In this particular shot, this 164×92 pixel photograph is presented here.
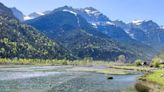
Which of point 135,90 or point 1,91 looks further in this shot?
point 135,90

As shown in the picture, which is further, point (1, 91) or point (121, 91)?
point (121, 91)

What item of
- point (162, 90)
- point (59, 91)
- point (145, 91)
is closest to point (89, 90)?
point (59, 91)

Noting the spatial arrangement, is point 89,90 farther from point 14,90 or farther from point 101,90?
point 14,90

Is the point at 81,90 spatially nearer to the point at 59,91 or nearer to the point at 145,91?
the point at 59,91

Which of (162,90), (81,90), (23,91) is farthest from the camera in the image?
(81,90)

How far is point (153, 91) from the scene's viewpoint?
95.4 m

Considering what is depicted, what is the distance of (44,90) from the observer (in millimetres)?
104000

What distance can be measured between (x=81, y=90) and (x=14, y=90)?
2037cm

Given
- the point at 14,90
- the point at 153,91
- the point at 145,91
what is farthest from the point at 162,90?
the point at 14,90

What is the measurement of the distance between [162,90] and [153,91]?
3.11 m

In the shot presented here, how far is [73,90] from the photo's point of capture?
351ft

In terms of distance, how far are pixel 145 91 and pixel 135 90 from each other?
198 inches

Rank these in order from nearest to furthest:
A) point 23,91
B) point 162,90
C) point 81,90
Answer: point 162,90 → point 23,91 → point 81,90

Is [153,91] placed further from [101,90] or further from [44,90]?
[44,90]
